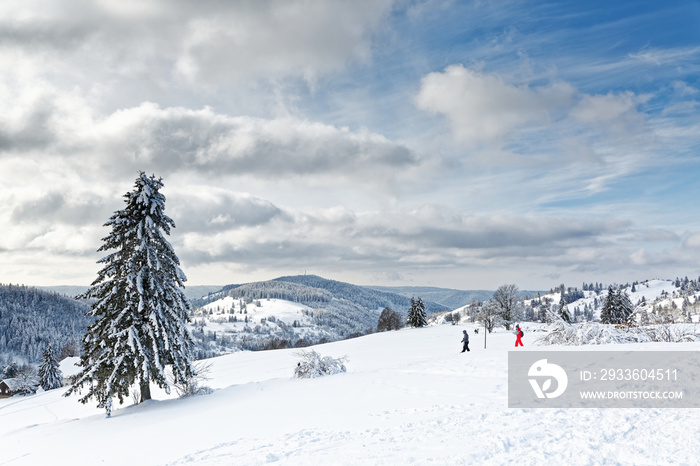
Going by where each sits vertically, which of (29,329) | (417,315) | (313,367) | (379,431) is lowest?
(29,329)

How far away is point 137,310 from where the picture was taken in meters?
17.3

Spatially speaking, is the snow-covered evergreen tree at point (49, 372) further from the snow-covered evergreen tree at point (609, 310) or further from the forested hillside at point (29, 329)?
the forested hillside at point (29, 329)

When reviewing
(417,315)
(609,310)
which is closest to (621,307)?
(609,310)

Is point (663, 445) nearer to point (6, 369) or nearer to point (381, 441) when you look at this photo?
point (381, 441)

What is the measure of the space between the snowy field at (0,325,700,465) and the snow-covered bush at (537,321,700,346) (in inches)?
245

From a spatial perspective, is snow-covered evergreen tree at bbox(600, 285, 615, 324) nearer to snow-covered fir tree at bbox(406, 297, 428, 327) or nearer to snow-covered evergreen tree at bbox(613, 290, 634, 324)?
snow-covered evergreen tree at bbox(613, 290, 634, 324)

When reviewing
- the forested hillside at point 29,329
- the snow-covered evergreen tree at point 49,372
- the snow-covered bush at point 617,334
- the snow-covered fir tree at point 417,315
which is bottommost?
the forested hillside at point 29,329

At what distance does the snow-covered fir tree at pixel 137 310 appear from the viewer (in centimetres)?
1644

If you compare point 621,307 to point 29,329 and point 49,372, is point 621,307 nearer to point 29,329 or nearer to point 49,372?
point 49,372

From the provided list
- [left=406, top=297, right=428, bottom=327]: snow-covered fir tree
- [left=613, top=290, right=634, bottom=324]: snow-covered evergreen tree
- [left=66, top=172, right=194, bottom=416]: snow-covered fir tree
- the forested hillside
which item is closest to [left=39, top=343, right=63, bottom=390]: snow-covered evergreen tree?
[left=406, top=297, right=428, bottom=327]: snow-covered fir tree

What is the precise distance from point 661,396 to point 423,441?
6.40 metres

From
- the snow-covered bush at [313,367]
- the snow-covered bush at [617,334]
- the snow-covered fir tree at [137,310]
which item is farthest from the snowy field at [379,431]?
the snow-covered bush at [617,334]

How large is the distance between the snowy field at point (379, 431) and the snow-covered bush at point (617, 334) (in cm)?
622

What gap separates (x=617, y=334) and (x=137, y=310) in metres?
23.7
